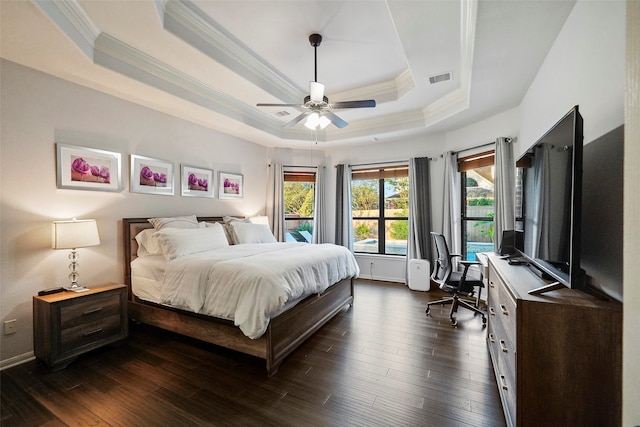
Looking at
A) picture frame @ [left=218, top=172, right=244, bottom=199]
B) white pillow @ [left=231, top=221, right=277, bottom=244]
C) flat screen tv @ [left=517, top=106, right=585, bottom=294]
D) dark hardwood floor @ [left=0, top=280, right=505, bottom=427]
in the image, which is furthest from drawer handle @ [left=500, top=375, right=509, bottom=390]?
picture frame @ [left=218, top=172, right=244, bottom=199]

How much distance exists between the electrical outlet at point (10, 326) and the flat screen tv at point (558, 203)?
3955 mm

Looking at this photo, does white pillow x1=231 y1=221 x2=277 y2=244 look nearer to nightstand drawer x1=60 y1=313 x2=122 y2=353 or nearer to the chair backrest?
nightstand drawer x1=60 y1=313 x2=122 y2=353

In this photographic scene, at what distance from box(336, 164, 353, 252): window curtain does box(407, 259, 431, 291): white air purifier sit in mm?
1250

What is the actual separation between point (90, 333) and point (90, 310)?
0.21 meters

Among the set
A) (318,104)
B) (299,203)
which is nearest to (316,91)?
(318,104)

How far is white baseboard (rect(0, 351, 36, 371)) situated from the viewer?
2.25 meters

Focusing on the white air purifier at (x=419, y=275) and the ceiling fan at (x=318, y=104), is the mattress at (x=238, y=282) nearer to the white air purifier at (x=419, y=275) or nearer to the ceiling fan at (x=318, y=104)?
the ceiling fan at (x=318, y=104)

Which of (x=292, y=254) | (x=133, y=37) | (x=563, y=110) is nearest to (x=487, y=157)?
(x=563, y=110)

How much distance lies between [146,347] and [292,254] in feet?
5.64

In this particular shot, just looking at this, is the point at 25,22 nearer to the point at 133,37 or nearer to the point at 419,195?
the point at 133,37

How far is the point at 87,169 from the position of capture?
2791 mm

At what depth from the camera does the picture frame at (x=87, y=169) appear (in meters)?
2.61

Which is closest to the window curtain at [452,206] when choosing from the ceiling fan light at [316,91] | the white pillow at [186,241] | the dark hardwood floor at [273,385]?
the dark hardwood floor at [273,385]

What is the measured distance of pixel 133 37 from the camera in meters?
2.36
